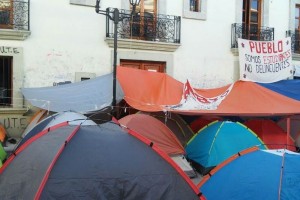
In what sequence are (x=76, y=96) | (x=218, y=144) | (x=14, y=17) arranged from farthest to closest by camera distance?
(x=14, y=17)
(x=76, y=96)
(x=218, y=144)

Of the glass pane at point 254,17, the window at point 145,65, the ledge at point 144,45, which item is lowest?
the window at point 145,65

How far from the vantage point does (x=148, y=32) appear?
37.0 feet

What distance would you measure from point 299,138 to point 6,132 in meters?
7.39

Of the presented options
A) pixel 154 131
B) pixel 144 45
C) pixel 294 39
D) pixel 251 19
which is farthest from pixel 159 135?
pixel 294 39

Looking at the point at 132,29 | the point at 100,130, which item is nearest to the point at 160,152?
the point at 100,130

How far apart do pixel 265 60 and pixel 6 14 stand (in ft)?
23.5

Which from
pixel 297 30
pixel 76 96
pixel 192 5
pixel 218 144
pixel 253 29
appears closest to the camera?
pixel 218 144

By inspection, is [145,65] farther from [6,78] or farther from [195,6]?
[6,78]

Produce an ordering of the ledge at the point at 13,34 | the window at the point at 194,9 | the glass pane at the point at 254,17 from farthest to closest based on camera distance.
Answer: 1. the glass pane at the point at 254,17
2. the window at the point at 194,9
3. the ledge at the point at 13,34

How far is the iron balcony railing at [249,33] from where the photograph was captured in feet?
41.0

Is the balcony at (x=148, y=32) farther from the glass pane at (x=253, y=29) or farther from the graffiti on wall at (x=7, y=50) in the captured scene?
the glass pane at (x=253, y=29)

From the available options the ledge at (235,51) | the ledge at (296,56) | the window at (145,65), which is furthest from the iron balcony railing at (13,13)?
the ledge at (296,56)

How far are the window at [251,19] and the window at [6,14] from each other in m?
7.03

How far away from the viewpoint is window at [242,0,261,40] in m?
12.7
